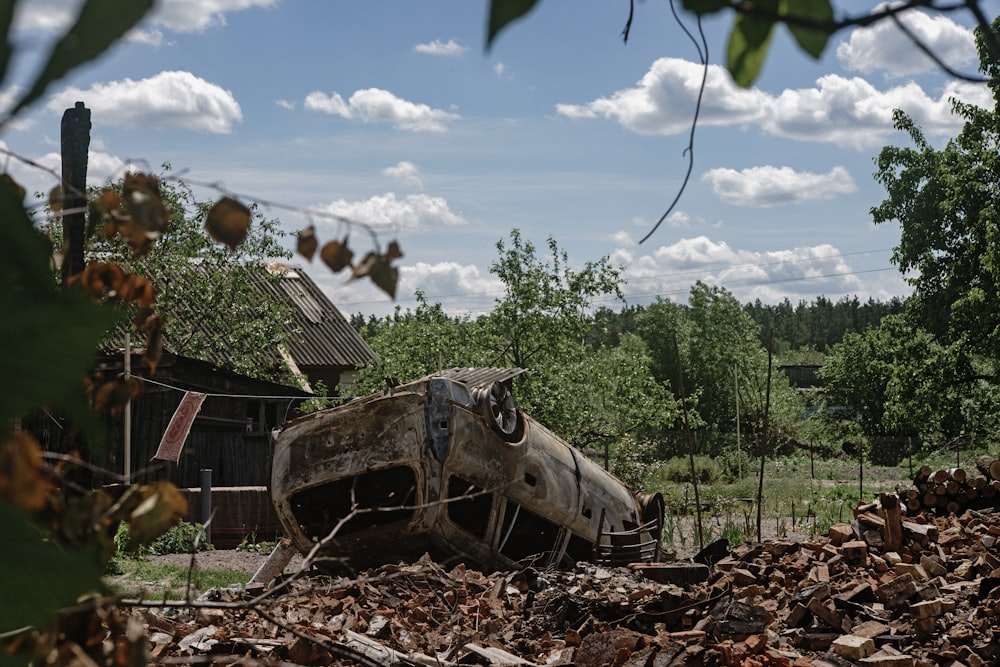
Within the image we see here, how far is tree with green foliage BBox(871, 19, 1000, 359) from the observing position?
952 inches

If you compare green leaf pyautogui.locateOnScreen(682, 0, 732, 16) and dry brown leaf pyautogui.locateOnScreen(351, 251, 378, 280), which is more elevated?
green leaf pyautogui.locateOnScreen(682, 0, 732, 16)

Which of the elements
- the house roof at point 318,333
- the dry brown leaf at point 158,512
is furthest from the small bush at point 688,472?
the dry brown leaf at point 158,512

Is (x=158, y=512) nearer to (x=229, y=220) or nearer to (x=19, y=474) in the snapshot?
(x=229, y=220)

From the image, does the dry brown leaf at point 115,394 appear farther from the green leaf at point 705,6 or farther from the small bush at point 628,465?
the small bush at point 628,465

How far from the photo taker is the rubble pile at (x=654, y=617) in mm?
6465

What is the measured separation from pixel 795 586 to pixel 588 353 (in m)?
14.7

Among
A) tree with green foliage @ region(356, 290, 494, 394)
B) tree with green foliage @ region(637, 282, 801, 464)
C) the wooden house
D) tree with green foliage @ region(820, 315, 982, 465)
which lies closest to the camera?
the wooden house

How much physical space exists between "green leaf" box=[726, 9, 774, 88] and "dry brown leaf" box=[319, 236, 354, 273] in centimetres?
93

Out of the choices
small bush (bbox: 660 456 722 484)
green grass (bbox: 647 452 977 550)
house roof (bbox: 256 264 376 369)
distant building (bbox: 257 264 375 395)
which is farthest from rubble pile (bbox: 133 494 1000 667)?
house roof (bbox: 256 264 376 369)

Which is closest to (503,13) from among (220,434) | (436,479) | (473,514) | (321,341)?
(436,479)

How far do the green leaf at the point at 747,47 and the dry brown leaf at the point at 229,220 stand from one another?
2.88 feet

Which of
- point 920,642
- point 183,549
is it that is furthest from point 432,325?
point 920,642

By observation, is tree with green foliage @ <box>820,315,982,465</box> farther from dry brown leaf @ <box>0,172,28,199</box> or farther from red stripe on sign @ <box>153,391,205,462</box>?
dry brown leaf @ <box>0,172,28,199</box>

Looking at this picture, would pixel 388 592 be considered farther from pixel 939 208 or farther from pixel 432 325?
pixel 939 208
